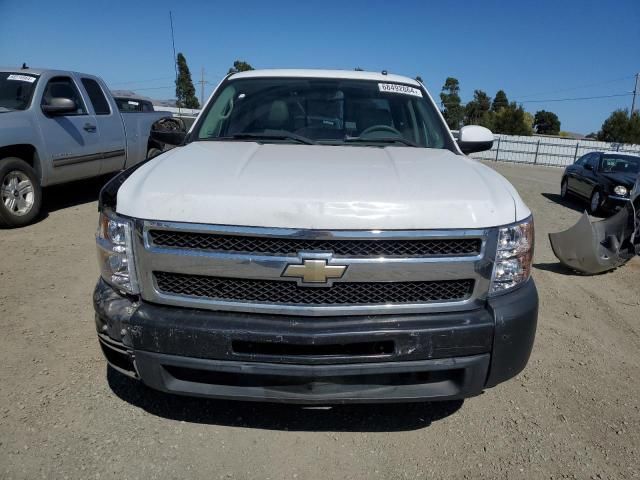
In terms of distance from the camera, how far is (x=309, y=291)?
88.1 inches

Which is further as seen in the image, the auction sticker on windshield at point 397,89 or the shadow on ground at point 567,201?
the shadow on ground at point 567,201

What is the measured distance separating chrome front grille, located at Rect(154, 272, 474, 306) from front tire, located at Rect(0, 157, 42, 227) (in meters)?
5.15

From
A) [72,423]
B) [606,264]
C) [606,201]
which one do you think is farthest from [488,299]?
[606,201]

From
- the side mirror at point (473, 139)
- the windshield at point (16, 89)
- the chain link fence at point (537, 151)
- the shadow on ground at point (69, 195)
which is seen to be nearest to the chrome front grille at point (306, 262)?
the side mirror at point (473, 139)

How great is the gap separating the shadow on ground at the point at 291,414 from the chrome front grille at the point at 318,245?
1008 millimetres

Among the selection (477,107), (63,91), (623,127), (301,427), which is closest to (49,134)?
(63,91)

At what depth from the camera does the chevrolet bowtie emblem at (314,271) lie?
2.19 meters

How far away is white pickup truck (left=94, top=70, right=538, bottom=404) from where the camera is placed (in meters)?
2.20

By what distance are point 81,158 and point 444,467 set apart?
6882 millimetres

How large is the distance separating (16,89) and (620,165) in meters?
12.2

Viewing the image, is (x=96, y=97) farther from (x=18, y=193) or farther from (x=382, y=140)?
(x=382, y=140)

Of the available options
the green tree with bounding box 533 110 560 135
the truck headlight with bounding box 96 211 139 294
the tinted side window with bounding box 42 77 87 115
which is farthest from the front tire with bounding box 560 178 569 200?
the green tree with bounding box 533 110 560 135

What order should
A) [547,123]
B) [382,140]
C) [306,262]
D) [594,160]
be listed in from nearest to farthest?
[306,262]
[382,140]
[594,160]
[547,123]

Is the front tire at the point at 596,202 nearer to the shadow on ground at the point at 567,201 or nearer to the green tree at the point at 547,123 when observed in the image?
the shadow on ground at the point at 567,201
